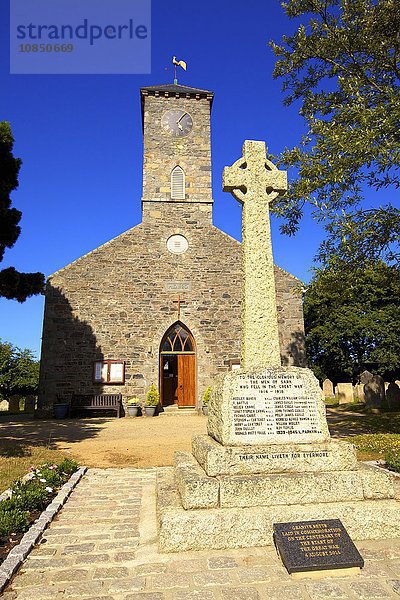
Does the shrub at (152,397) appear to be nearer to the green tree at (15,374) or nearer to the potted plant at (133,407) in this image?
the potted plant at (133,407)

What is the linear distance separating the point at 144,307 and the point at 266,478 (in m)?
13.7

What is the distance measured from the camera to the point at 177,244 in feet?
60.2

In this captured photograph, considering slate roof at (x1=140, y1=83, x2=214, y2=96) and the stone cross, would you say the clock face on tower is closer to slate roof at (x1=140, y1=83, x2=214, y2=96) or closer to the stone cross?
slate roof at (x1=140, y1=83, x2=214, y2=96)

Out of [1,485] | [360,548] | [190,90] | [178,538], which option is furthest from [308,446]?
[190,90]

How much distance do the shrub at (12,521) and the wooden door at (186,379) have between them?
1322cm

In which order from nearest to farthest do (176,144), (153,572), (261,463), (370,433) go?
(153,572) < (261,463) < (370,433) < (176,144)

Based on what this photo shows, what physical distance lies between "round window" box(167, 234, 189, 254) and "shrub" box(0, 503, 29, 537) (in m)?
14.5

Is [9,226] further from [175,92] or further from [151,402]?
[175,92]

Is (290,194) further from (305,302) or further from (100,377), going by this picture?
(305,302)

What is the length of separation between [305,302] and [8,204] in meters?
24.9

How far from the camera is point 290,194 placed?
34.6 feet

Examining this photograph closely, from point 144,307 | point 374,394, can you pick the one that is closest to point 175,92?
point 144,307

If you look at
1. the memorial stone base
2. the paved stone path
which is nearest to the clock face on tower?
the memorial stone base

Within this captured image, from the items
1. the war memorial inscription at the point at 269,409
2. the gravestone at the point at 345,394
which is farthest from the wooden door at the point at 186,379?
the war memorial inscription at the point at 269,409
